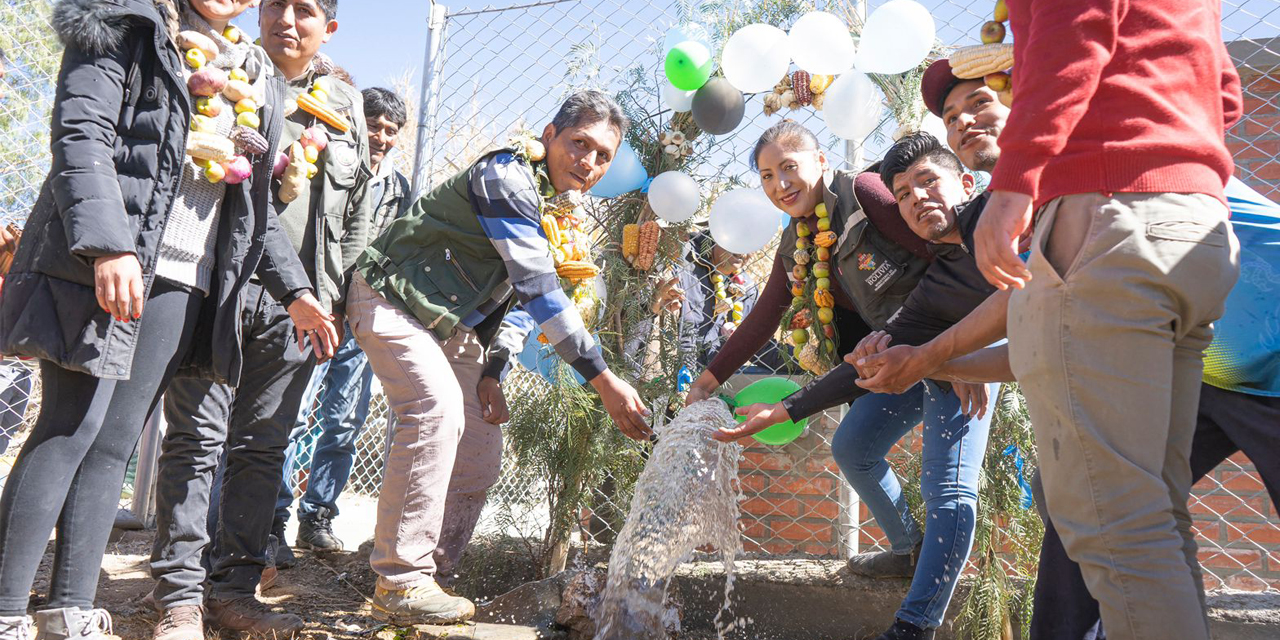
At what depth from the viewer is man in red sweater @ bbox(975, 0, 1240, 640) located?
1.38m

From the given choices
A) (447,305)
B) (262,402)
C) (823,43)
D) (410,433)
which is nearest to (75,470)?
(262,402)

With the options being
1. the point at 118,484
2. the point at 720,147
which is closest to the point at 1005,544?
the point at 720,147

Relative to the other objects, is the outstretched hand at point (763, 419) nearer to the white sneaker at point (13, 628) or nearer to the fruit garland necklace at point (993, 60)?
the fruit garland necklace at point (993, 60)

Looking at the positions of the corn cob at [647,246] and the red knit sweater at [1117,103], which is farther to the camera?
the corn cob at [647,246]

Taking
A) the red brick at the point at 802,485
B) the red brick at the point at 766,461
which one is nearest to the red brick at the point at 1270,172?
the red brick at the point at 802,485

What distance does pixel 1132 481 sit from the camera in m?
1.39

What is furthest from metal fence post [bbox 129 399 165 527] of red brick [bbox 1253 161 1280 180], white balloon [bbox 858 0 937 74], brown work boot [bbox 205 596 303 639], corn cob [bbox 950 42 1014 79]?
red brick [bbox 1253 161 1280 180]

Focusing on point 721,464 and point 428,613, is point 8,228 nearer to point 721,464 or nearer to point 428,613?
point 428,613

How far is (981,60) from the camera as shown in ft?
7.93

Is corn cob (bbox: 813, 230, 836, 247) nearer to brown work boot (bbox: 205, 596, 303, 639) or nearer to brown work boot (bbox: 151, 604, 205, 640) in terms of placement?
brown work boot (bbox: 205, 596, 303, 639)

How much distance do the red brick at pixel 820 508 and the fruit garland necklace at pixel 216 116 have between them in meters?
2.99

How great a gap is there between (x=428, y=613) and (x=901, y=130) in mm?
2579

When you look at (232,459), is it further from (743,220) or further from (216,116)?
(743,220)

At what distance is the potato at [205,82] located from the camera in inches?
92.3
